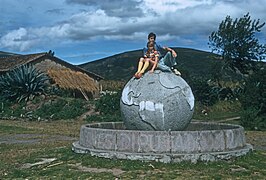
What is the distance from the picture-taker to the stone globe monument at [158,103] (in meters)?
10.6

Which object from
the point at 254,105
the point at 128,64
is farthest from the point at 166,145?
the point at 128,64

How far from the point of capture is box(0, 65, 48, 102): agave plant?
29.1m

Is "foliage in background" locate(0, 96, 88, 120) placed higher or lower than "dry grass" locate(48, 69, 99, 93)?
lower

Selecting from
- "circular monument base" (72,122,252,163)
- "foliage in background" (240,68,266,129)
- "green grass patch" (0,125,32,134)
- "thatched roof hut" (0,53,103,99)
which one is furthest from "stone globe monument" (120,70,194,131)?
"thatched roof hut" (0,53,103,99)

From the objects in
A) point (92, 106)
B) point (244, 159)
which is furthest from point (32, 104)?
point (244, 159)

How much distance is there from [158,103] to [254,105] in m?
13.7

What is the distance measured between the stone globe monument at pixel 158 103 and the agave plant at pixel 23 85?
748 inches

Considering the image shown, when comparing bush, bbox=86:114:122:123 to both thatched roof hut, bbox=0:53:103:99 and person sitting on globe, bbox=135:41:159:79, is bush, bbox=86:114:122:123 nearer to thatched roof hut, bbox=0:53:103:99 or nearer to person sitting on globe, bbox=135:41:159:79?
thatched roof hut, bbox=0:53:103:99

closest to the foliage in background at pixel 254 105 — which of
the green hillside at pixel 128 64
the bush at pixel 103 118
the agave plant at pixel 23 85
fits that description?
the bush at pixel 103 118

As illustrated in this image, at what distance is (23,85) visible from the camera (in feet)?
96.1

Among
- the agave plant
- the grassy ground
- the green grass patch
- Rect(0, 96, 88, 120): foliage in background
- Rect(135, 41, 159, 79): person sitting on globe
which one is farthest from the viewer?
the agave plant

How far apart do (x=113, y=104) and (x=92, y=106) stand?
1.42 metres

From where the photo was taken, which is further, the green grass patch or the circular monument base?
the green grass patch

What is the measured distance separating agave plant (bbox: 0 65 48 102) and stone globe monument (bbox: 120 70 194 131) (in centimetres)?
1901
